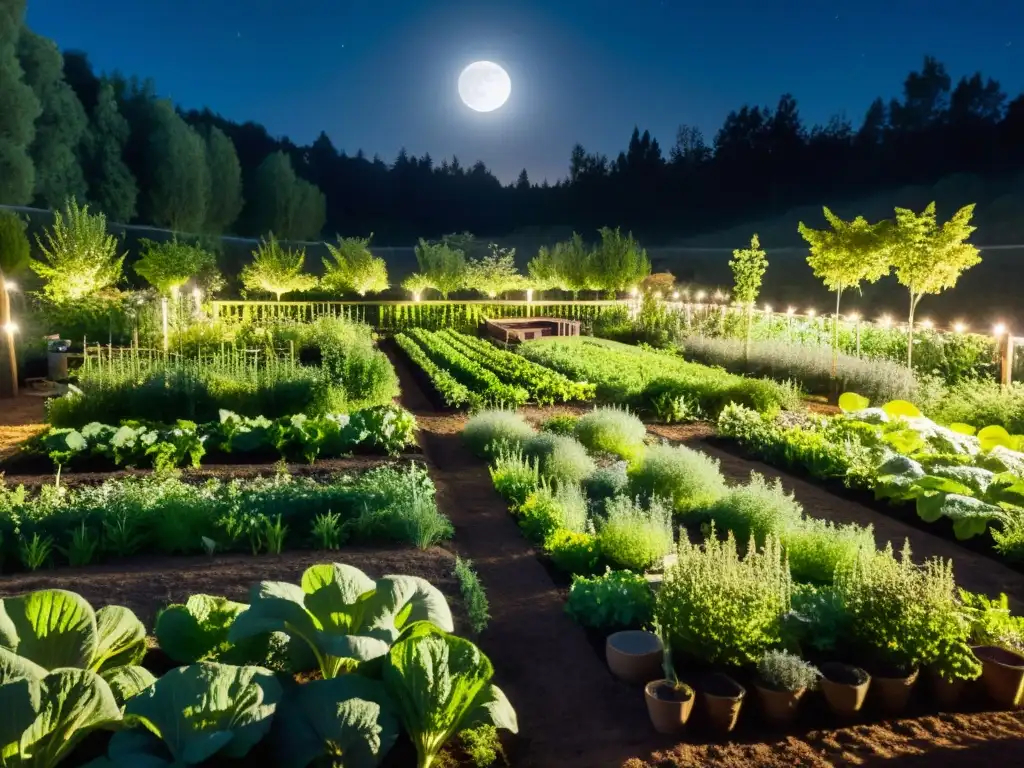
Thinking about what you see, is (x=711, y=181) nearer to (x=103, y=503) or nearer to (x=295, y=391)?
(x=295, y=391)

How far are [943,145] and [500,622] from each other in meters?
58.6

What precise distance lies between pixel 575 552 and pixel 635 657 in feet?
4.87

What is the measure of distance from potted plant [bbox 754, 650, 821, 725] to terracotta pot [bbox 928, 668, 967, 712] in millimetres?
616

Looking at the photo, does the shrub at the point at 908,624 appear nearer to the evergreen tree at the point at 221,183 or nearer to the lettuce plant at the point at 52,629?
the lettuce plant at the point at 52,629

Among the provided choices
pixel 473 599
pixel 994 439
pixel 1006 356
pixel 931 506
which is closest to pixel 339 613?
pixel 473 599

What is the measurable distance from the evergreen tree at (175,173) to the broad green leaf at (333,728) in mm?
43742

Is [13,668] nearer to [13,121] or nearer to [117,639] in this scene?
[117,639]

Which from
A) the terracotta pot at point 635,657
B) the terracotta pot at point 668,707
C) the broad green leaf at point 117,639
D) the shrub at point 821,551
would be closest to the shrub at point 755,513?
the shrub at point 821,551

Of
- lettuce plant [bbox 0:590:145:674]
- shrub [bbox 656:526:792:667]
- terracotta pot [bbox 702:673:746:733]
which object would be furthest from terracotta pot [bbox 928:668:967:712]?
lettuce plant [bbox 0:590:145:674]

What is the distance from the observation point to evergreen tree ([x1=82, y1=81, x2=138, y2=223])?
38.3 meters

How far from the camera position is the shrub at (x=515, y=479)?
22.7 ft

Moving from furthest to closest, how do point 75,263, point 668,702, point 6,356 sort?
point 75,263 → point 6,356 → point 668,702

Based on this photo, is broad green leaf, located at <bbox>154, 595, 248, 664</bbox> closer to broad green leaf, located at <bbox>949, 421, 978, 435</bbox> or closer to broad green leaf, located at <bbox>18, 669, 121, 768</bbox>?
broad green leaf, located at <bbox>18, 669, 121, 768</bbox>

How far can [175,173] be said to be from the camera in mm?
41688
